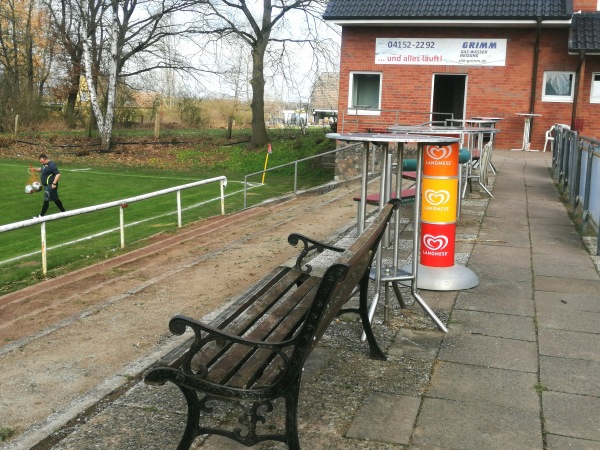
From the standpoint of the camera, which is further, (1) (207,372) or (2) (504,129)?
(2) (504,129)

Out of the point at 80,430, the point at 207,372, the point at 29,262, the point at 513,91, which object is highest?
the point at 513,91

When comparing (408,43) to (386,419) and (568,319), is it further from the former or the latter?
(386,419)

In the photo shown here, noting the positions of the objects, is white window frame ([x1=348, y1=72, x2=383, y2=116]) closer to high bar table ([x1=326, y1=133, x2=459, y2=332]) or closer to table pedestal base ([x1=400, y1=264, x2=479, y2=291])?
table pedestal base ([x1=400, y1=264, x2=479, y2=291])

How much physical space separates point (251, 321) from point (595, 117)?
22.2m

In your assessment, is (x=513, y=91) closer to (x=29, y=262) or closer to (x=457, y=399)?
(x=29, y=262)

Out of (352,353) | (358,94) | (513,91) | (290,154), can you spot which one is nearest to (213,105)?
(290,154)

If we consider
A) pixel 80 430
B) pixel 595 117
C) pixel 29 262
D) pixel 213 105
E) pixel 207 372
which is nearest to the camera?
pixel 207 372

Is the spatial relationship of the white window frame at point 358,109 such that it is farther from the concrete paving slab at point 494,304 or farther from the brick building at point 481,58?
the concrete paving slab at point 494,304

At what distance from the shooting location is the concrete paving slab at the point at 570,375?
4.71 meters

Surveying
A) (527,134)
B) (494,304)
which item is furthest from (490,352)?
(527,134)

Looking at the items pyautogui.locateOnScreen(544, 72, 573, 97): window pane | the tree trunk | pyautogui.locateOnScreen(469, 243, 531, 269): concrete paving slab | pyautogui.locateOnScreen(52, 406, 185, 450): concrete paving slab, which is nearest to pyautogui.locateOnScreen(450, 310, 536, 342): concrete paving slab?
pyautogui.locateOnScreen(469, 243, 531, 269): concrete paving slab

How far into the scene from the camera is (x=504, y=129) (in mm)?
24391

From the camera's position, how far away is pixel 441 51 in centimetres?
2486

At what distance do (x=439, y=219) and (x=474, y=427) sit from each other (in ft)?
9.26
